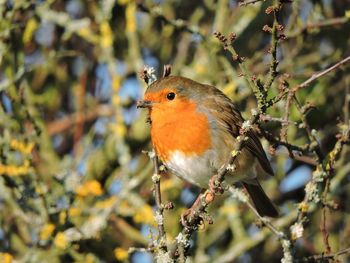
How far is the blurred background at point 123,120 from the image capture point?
14.5 feet

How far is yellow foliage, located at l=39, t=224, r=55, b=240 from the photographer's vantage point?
424cm

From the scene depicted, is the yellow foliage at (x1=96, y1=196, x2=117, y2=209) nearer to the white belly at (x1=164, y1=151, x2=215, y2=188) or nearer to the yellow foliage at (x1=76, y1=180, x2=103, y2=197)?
the yellow foliage at (x1=76, y1=180, x2=103, y2=197)

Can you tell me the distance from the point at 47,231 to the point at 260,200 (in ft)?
4.49

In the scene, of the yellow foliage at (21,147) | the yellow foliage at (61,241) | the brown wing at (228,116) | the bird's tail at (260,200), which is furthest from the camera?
the bird's tail at (260,200)

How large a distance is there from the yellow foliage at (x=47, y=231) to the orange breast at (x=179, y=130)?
2.69 ft

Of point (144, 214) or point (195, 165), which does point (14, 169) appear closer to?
point (144, 214)

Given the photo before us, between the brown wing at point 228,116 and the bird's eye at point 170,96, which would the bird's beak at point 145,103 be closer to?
the bird's eye at point 170,96

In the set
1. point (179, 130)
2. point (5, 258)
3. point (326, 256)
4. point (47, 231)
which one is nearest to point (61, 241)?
point (47, 231)

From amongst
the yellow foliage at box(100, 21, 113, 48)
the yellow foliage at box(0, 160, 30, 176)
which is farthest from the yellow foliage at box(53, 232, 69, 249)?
the yellow foliage at box(100, 21, 113, 48)

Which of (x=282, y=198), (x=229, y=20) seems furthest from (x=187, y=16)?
(x=282, y=198)

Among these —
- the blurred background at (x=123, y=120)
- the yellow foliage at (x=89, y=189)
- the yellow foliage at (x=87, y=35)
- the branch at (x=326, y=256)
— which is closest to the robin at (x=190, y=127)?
the blurred background at (x=123, y=120)

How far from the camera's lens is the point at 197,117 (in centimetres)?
400

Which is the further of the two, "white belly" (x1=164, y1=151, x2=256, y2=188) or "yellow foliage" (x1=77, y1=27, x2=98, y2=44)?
"yellow foliage" (x1=77, y1=27, x2=98, y2=44)

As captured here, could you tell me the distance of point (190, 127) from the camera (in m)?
3.94
